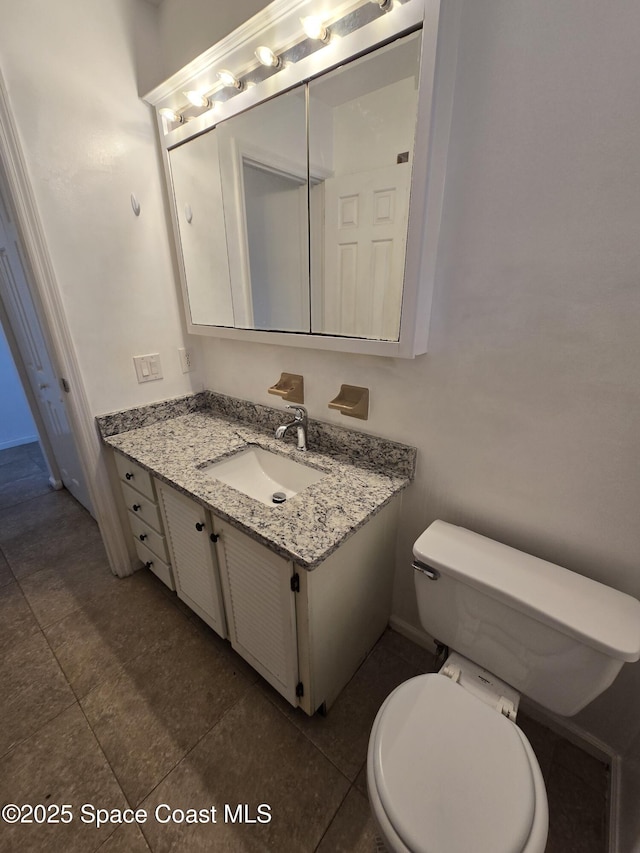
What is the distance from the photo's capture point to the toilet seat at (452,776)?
0.65m

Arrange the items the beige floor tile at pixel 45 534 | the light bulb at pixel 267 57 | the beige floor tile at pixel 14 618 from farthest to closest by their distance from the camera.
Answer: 1. the beige floor tile at pixel 45 534
2. the beige floor tile at pixel 14 618
3. the light bulb at pixel 267 57

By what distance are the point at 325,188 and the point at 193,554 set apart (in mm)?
1357

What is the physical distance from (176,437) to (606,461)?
5.04 ft

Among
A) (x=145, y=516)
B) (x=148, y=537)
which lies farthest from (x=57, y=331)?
(x=148, y=537)

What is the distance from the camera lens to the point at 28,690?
128 centimetres

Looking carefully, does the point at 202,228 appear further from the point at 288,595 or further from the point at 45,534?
the point at 45,534

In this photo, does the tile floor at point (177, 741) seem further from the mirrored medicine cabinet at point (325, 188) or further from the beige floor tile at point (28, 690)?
the mirrored medicine cabinet at point (325, 188)

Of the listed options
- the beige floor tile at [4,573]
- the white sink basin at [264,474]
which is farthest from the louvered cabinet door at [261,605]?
the beige floor tile at [4,573]

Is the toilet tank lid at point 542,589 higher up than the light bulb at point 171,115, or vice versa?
the light bulb at point 171,115

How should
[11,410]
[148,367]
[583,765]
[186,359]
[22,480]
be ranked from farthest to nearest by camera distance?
1. [11,410]
2. [22,480]
3. [186,359]
4. [148,367]
5. [583,765]

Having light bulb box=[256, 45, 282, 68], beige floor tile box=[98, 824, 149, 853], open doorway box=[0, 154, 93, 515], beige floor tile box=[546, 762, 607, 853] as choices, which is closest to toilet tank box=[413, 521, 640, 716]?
beige floor tile box=[546, 762, 607, 853]

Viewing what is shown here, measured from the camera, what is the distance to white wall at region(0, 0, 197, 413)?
118 cm

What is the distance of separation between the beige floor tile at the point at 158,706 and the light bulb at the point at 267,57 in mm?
2069

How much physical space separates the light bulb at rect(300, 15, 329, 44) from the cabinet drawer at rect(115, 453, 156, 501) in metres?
1.47
